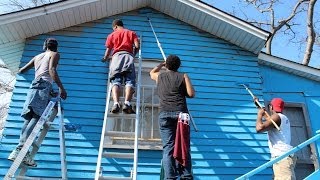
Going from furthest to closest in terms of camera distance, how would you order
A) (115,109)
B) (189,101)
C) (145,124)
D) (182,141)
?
(189,101) < (145,124) < (115,109) < (182,141)

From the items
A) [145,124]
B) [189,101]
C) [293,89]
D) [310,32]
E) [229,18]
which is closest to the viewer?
[145,124]

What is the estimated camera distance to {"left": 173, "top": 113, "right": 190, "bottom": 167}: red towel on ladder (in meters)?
4.36

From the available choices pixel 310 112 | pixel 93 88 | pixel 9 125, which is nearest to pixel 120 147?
pixel 93 88

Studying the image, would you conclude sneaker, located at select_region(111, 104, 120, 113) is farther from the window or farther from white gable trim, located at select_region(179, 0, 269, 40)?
white gable trim, located at select_region(179, 0, 269, 40)

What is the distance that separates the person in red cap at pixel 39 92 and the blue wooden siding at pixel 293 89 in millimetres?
5197

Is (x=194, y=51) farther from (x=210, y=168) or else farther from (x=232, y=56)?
(x=210, y=168)

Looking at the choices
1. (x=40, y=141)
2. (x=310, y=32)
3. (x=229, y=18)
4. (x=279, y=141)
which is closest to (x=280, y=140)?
(x=279, y=141)

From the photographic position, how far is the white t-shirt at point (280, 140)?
5.43 metres

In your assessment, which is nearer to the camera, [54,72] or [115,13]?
[54,72]

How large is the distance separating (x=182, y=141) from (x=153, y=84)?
341 cm

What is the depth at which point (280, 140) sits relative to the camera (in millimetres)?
5516

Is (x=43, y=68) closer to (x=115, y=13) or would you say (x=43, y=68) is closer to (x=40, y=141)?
(x=40, y=141)

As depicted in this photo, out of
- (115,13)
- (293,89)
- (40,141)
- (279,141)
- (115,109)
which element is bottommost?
(40,141)

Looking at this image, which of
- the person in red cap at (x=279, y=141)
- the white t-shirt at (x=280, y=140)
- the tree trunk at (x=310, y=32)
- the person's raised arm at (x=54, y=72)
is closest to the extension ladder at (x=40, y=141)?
the person's raised arm at (x=54, y=72)
